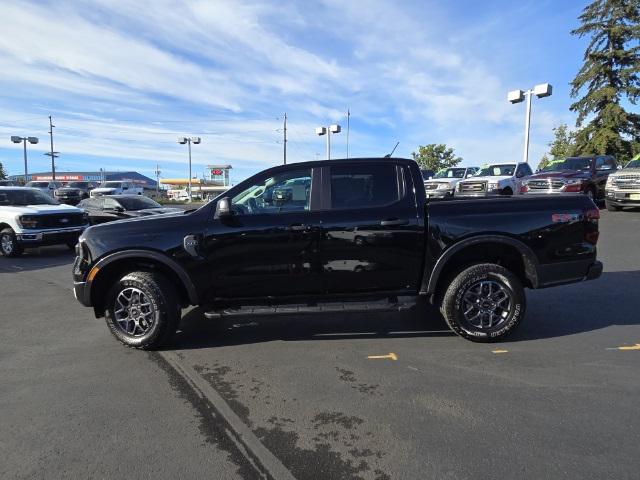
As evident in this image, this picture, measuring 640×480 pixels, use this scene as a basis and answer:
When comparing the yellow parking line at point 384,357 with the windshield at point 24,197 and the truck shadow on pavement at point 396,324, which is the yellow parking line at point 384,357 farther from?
the windshield at point 24,197

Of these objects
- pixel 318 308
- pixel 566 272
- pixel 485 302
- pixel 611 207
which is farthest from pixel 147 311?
pixel 611 207

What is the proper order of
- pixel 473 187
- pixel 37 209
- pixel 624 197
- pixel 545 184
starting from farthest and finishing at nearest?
pixel 473 187 → pixel 545 184 → pixel 624 197 → pixel 37 209

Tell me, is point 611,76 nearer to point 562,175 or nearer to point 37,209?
point 562,175

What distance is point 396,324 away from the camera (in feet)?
17.3

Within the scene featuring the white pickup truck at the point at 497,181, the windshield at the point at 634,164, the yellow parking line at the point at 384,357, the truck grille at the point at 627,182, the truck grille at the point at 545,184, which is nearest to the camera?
the yellow parking line at the point at 384,357

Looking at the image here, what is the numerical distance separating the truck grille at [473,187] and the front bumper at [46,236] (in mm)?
13880

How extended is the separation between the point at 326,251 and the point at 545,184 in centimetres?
1473

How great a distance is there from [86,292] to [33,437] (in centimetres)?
177

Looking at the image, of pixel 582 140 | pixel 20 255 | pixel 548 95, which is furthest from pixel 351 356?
pixel 582 140

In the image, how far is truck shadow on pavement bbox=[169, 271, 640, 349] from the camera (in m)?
4.92

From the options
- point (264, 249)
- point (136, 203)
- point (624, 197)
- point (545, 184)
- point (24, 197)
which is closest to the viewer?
point (264, 249)

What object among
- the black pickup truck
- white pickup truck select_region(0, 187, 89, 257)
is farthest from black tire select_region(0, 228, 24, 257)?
the black pickup truck

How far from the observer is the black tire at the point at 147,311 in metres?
4.47

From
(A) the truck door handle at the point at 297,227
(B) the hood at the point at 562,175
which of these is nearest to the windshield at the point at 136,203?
(A) the truck door handle at the point at 297,227
